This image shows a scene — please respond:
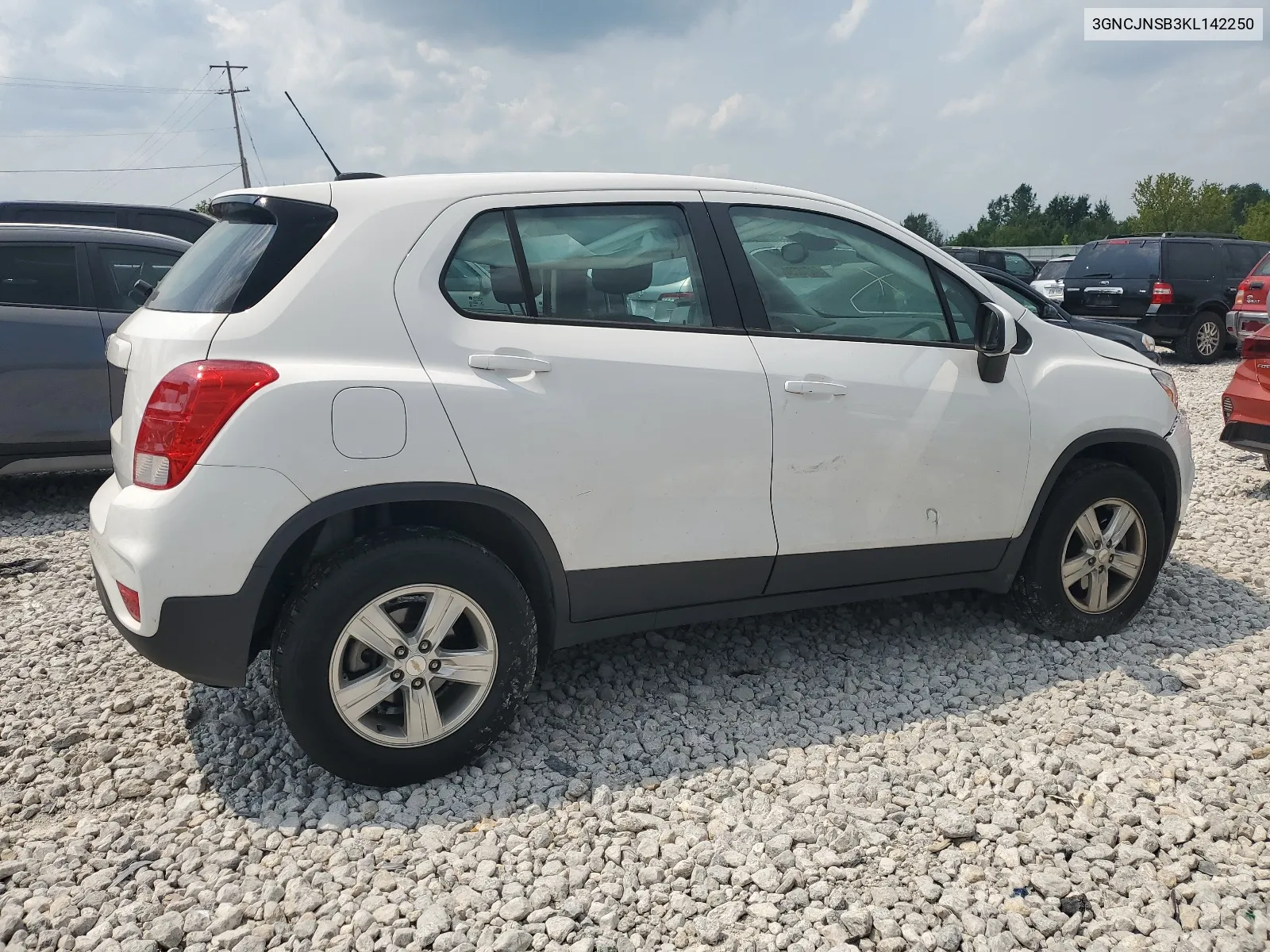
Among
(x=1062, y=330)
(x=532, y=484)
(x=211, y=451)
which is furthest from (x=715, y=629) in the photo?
(x=211, y=451)

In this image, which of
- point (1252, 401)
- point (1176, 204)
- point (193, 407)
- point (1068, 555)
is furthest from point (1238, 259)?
point (1176, 204)

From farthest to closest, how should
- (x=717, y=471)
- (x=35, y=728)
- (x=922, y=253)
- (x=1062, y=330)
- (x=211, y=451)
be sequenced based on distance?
(x=1062, y=330)
(x=922, y=253)
(x=35, y=728)
(x=717, y=471)
(x=211, y=451)

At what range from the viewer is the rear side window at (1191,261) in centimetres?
1441

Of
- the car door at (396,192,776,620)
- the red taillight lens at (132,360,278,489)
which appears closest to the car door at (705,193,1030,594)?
the car door at (396,192,776,620)

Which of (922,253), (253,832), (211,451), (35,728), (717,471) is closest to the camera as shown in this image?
(211,451)

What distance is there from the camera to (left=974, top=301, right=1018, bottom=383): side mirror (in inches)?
148

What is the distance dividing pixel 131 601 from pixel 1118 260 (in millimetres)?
15260

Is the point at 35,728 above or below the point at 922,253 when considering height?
below

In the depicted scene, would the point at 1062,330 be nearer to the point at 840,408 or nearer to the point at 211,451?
the point at 840,408

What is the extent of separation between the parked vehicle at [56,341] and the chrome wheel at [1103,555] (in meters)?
5.50

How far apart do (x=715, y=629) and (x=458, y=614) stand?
5.41 feet

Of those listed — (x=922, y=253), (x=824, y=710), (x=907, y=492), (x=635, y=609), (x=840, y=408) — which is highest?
(x=922, y=253)

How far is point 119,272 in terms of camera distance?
6.55 metres

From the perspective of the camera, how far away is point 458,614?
3.05 metres
